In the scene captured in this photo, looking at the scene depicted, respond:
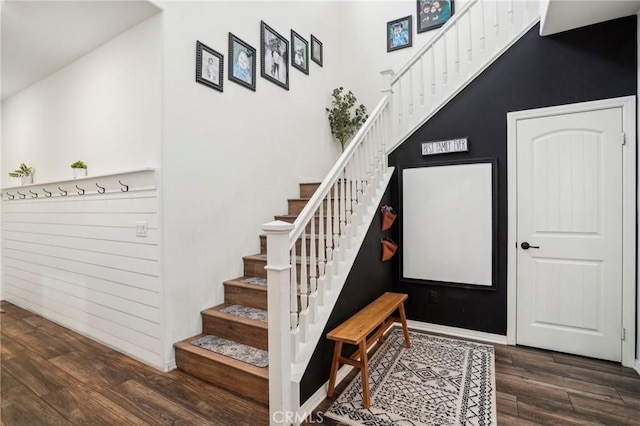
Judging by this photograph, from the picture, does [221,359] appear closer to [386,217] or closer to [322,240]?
[322,240]

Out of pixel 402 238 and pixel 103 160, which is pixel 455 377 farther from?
pixel 103 160

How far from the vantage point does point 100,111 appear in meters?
2.98

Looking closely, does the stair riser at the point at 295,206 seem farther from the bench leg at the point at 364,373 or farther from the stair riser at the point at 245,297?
the bench leg at the point at 364,373

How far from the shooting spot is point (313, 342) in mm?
2049

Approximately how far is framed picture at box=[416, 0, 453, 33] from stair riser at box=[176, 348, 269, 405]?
4.60 metres

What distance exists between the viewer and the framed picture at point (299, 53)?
3914 millimetres

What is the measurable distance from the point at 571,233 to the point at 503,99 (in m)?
1.39

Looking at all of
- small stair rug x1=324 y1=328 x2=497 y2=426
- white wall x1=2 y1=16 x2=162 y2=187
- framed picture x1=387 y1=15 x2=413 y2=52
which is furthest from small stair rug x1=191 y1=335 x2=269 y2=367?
framed picture x1=387 y1=15 x2=413 y2=52

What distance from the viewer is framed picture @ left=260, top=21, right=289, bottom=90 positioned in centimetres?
343

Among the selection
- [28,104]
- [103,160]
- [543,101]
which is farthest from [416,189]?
[28,104]

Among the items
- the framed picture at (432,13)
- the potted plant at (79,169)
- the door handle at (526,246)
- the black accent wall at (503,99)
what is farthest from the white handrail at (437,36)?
the potted plant at (79,169)

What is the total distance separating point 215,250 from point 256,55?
2.10 m

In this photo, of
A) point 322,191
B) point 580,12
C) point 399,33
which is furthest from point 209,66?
point 580,12

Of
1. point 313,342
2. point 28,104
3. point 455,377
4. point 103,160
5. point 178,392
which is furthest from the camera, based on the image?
point 28,104
